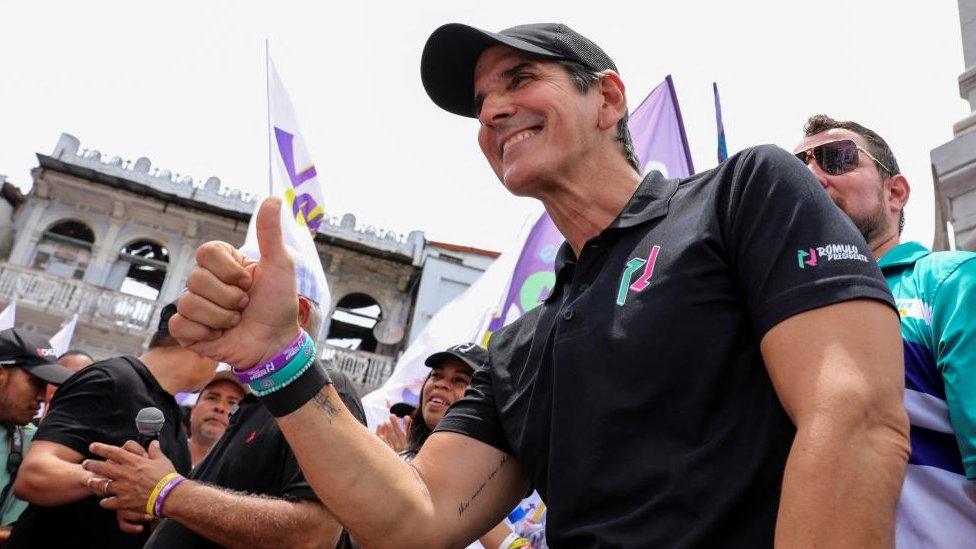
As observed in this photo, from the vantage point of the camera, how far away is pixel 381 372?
21.5m

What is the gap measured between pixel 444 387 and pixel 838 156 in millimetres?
2743

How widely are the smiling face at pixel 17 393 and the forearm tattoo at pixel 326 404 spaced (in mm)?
4428

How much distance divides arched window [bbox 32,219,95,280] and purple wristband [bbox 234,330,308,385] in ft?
75.7

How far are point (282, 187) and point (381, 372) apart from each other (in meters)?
16.0

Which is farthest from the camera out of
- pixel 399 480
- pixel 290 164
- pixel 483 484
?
pixel 290 164

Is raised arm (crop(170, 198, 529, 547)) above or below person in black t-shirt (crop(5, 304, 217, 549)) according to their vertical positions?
above

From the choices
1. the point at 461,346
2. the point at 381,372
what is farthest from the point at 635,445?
the point at 381,372

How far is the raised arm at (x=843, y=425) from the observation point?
99cm

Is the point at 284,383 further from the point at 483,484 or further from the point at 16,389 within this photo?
the point at 16,389

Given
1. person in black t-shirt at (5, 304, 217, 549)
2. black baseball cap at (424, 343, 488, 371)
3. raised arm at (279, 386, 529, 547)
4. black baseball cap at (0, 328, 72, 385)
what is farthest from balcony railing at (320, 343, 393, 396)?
raised arm at (279, 386, 529, 547)

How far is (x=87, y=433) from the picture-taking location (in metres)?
3.17

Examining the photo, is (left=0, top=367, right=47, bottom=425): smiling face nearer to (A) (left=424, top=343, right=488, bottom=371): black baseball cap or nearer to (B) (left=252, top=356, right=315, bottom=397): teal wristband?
(A) (left=424, top=343, right=488, bottom=371): black baseball cap

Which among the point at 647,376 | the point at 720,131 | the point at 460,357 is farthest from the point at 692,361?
→ the point at 720,131

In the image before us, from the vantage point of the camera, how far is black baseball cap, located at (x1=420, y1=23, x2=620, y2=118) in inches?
73.4
